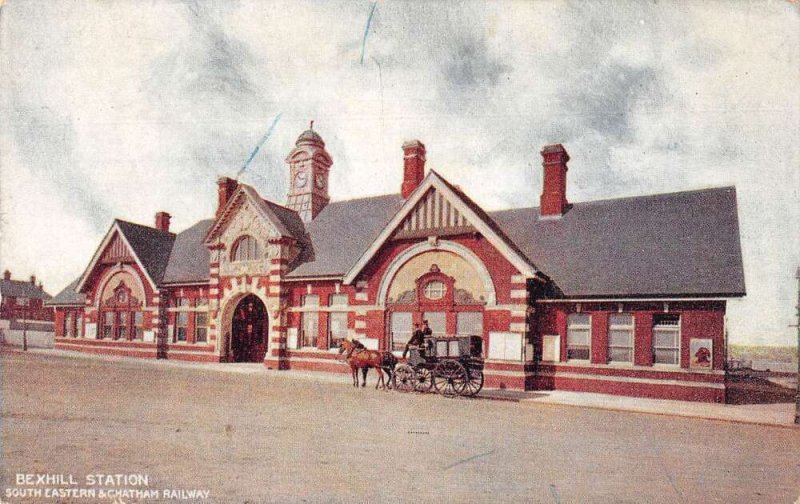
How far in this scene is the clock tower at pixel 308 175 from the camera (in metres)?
29.3

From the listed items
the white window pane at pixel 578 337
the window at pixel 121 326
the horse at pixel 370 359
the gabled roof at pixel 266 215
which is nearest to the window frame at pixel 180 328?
the window at pixel 121 326

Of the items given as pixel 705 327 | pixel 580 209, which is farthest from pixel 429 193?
pixel 705 327

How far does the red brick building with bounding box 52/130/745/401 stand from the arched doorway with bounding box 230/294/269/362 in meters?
0.08

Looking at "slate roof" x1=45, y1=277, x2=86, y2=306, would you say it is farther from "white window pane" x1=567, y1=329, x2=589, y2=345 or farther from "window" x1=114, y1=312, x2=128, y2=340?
"white window pane" x1=567, y1=329, x2=589, y2=345

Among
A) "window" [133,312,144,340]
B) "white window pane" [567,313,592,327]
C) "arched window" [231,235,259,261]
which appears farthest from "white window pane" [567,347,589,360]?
"window" [133,312,144,340]

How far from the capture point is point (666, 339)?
17.3m

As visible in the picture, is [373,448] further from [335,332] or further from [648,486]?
[335,332]

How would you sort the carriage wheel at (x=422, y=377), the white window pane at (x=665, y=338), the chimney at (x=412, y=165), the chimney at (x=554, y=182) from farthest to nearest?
the chimney at (x=412, y=165)
the chimney at (x=554, y=182)
the white window pane at (x=665, y=338)
the carriage wheel at (x=422, y=377)

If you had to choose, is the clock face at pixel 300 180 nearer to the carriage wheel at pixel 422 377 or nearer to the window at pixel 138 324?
the window at pixel 138 324

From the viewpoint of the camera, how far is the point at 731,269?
16.7 m

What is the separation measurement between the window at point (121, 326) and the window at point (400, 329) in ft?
61.7

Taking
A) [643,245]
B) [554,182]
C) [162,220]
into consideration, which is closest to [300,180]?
[162,220]

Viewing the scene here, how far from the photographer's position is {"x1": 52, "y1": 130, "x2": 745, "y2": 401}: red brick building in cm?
1736

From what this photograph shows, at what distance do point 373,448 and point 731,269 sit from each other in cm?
1391
